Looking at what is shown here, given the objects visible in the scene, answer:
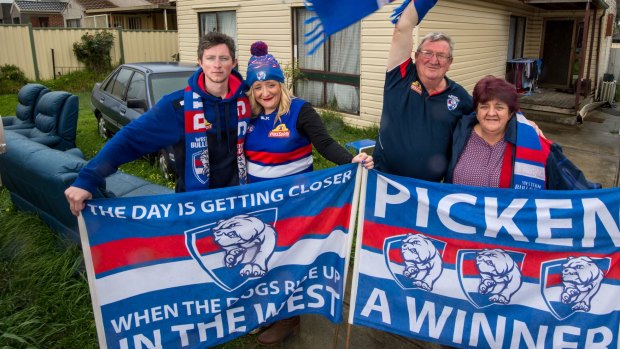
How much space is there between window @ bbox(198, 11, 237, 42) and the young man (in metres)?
9.74

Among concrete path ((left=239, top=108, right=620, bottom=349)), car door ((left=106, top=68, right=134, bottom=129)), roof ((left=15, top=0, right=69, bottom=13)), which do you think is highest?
roof ((left=15, top=0, right=69, bottom=13))

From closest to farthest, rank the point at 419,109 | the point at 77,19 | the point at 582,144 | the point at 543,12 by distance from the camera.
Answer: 1. the point at 419,109
2. the point at 582,144
3. the point at 543,12
4. the point at 77,19

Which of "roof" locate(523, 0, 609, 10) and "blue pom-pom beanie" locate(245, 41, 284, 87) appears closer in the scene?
"blue pom-pom beanie" locate(245, 41, 284, 87)

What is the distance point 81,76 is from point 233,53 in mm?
16236

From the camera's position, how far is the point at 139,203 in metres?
2.61

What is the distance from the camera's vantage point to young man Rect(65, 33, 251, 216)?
2.60 meters

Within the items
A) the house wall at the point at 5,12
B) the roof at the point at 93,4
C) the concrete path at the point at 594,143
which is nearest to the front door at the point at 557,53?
the concrete path at the point at 594,143

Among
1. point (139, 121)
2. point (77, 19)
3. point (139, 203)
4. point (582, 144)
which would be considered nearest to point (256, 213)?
point (139, 203)

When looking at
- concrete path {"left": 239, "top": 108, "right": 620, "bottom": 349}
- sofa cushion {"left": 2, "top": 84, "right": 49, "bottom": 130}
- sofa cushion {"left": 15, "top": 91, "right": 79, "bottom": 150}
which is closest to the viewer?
concrete path {"left": 239, "top": 108, "right": 620, "bottom": 349}

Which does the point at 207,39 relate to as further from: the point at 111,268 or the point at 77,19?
the point at 77,19

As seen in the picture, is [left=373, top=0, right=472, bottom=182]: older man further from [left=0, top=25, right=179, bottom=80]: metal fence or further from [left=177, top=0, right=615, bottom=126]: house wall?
[left=0, top=25, right=179, bottom=80]: metal fence

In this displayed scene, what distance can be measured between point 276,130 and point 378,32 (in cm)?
690

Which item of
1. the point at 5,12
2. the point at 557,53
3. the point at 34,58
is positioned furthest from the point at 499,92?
the point at 5,12

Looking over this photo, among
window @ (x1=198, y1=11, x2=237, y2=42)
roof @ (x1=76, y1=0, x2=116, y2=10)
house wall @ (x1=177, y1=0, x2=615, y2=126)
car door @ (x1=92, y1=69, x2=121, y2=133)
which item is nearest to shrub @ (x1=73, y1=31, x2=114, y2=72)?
house wall @ (x1=177, y1=0, x2=615, y2=126)
